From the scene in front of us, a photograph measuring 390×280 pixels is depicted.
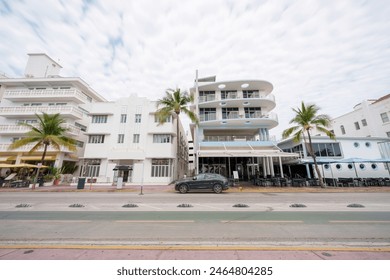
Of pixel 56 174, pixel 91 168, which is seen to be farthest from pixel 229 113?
pixel 56 174

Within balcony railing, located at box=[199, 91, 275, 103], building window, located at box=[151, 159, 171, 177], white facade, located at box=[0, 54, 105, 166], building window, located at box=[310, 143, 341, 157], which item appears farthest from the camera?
balcony railing, located at box=[199, 91, 275, 103]

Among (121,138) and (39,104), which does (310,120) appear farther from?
(39,104)

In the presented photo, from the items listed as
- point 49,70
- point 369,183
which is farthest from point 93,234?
point 49,70

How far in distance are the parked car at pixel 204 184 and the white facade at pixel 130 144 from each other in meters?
8.64

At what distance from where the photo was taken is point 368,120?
28141 mm

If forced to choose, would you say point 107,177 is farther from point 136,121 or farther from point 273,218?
point 273,218

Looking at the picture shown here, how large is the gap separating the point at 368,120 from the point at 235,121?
2550 cm

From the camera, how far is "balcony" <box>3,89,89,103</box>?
2673 centimetres

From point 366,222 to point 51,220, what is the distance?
11.4 metres

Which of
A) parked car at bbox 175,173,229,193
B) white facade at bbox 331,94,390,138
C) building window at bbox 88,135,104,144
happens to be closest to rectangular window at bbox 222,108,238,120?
parked car at bbox 175,173,229,193

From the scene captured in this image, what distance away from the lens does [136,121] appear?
2469 centimetres

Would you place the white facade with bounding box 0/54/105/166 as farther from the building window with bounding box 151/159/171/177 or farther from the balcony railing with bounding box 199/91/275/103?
the balcony railing with bounding box 199/91/275/103

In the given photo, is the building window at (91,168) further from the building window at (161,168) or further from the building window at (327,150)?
the building window at (327,150)
